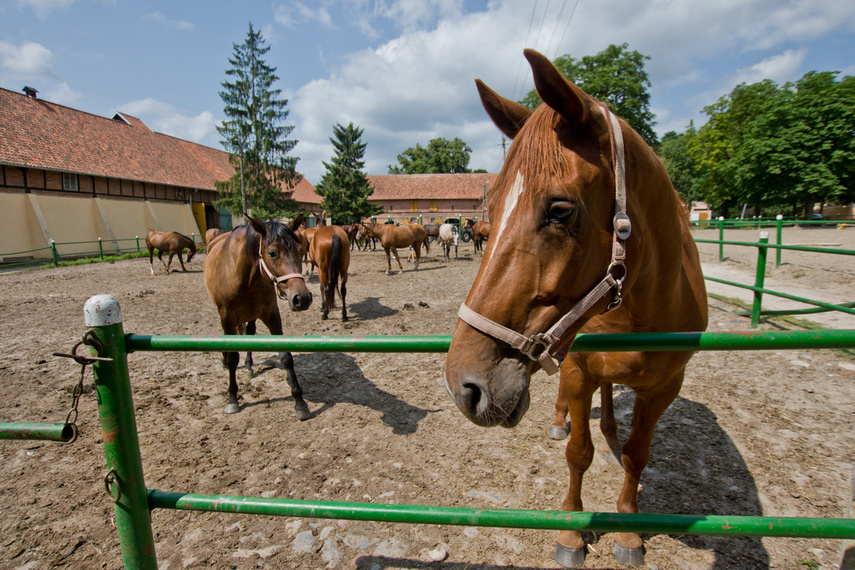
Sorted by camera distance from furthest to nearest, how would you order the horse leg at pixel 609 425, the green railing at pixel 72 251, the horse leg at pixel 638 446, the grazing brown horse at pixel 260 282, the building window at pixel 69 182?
the building window at pixel 69 182 → the green railing at pixel 72 251 → the grazing brown horse at pixel 260 282 → the horse leg at pixel 609 425 → the horse leg at pixel 638 446

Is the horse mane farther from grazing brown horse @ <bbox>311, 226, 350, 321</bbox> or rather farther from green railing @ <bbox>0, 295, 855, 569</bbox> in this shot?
grazing brown horse @ <bbox>311, 226, 350, 321</bbox>

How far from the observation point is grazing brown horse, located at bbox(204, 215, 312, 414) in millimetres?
3783

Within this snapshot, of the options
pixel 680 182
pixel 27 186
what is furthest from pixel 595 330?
pixel 680 182

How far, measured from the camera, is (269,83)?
28.8 m

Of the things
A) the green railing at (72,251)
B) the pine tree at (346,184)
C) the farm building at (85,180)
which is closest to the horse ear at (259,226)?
the green railing at (72,251)

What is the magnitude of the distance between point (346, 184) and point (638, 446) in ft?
130

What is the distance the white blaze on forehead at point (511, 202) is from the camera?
1.14 metres

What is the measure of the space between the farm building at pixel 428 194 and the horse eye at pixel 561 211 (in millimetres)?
47657

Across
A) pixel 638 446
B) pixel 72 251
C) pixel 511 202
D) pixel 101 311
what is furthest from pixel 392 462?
pixel 72 251

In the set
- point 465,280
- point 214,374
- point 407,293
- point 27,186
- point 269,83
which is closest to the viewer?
point 214,374

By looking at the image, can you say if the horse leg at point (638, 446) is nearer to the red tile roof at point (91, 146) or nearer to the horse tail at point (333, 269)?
the horse tail at point (333, 269)

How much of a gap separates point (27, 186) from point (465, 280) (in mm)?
23681

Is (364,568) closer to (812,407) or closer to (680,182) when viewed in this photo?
(812,407)

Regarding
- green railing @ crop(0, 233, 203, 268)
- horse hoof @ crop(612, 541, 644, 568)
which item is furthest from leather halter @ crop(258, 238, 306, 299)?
green railing @ crop(0, 233, 203, 268)
